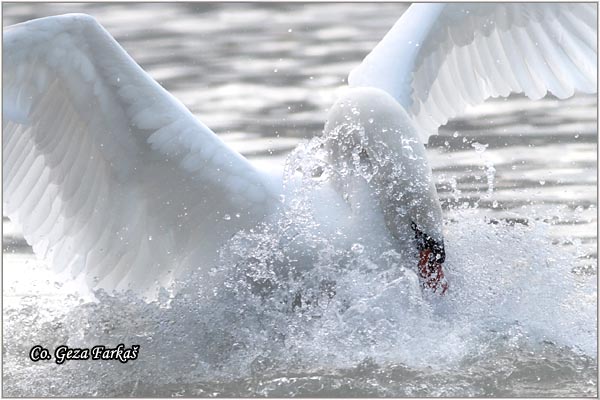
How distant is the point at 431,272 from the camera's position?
21.6 ft

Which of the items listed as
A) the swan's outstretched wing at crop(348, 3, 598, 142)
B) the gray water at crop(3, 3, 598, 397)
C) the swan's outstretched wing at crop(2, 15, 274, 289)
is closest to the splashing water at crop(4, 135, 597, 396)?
the gray water at crop(3, 3, 598, 397)

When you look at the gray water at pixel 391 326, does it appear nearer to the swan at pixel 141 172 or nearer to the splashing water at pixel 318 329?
the splashing water at pixel 318 329

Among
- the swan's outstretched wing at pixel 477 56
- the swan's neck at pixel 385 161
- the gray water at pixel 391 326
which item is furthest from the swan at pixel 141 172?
the swan's outstretched wing at pixel 477 56

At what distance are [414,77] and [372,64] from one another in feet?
1.17

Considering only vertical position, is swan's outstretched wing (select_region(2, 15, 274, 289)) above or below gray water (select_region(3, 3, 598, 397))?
above

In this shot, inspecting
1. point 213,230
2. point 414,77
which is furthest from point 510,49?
point 213,230

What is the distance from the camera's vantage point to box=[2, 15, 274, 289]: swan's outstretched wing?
6332mm

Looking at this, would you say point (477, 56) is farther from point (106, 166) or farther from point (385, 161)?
point (106, 166)

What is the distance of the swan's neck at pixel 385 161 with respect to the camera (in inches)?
252

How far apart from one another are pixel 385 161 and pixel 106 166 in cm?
133

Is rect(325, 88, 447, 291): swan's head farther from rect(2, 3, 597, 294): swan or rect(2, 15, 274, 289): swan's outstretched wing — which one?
rect(2, 15, 274, 289): swan's outstretched wing

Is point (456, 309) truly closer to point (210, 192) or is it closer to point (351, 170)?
point (351, 170)

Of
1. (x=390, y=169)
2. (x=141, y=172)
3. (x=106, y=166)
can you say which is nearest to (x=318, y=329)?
(x=390, y=169)

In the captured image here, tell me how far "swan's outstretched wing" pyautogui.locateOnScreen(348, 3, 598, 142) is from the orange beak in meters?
1.35
